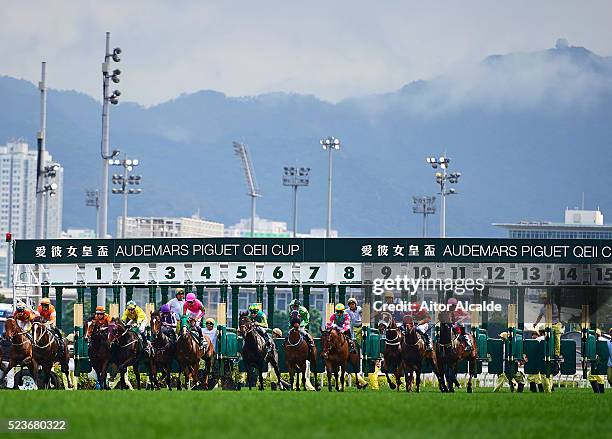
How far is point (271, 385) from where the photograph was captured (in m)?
30.3

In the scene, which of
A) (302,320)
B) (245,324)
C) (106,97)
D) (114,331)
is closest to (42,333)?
(114,331)

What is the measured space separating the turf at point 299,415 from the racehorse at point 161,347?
17.8 feet

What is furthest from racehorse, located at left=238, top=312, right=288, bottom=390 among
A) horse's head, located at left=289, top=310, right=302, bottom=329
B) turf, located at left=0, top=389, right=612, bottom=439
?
turf, located at left=0, top=389, right=612, bottom=439

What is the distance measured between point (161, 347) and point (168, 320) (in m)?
0.52

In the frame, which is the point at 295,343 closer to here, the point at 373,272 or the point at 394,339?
the point at 394,339

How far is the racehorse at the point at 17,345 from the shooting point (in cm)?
2714

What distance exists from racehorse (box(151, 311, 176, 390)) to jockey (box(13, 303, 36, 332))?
7.89 feet

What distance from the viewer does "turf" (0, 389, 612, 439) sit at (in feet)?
54.3

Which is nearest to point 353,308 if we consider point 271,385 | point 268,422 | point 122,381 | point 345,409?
point 271,385

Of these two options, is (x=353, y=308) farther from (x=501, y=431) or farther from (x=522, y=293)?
(x=501, y=431)

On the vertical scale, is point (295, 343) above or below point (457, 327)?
below

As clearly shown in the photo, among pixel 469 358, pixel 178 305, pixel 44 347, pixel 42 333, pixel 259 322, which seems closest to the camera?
pixel 42 333

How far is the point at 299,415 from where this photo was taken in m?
18.7

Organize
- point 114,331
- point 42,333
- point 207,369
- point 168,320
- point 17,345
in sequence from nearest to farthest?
point 17,345
point 42,333
point 114,331
point 168,320
point 207,369
